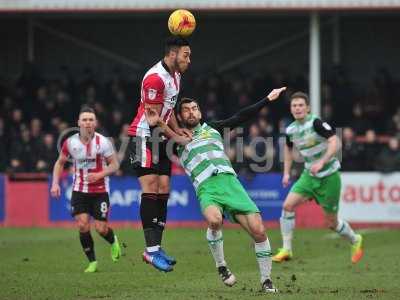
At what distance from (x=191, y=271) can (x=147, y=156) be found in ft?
9.96

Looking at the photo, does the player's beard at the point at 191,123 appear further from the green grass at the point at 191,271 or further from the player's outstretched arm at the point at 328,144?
the player's outstretched arm at the point at 328,144

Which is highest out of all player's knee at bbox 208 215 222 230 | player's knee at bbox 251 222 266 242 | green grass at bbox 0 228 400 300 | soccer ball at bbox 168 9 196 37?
soccer ball at bbox 168 9 196 37

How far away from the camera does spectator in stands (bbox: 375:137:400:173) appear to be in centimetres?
2142

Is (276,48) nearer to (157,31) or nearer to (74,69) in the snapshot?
(157,31)

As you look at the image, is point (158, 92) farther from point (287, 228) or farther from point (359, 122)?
point (359, 122)

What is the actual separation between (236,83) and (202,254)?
32.9 ft

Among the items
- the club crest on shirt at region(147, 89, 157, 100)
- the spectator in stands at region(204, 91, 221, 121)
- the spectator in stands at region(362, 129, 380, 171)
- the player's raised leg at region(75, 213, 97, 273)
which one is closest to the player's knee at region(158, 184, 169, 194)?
the club crest on shirt at region(147, 89, 157, 100)

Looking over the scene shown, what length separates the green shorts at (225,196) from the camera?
11.0 m

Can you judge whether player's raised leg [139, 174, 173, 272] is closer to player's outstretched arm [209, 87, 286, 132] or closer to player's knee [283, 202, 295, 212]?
player's outstretched arm [209, 87, 286, 132]

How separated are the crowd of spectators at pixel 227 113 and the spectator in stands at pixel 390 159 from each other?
0.07 feet

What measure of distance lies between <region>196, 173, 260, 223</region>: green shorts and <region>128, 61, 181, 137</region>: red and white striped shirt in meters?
0.83

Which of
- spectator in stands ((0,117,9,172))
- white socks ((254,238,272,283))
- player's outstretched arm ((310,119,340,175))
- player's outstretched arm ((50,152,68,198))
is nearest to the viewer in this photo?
white socks ((254,238,272,283))

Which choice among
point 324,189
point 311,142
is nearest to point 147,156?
point 311,142

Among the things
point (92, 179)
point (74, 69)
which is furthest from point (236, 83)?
point (92, 179)
